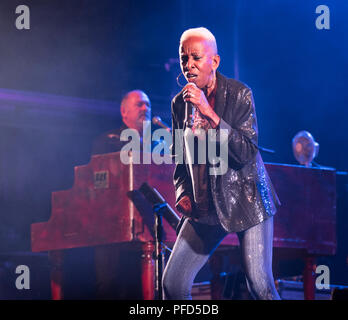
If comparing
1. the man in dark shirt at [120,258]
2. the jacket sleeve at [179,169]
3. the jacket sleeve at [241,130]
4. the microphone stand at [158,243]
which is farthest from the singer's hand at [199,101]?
the man in dark shirt at [120,258]

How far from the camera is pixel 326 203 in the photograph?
6121 millimetres

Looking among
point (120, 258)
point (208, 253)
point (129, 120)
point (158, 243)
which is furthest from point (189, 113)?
point (120, 258)

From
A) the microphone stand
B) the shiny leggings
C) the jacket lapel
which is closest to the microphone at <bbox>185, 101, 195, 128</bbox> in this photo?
the jacket lapel

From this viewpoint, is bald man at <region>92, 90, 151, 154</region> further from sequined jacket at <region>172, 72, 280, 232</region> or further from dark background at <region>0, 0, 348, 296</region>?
sequined jacket at <region>172, 72, 280, 232</region>

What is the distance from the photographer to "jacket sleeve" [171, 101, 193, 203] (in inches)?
133

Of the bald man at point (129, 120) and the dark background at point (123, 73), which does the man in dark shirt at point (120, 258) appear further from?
the dark background at point (123, 73)

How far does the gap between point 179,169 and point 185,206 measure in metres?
0.23

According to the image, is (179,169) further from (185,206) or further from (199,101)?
(199,101)

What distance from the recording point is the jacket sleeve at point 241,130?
314cm

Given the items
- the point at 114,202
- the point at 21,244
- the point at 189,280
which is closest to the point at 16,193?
the point at 21,244

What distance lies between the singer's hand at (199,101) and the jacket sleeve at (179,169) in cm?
34
